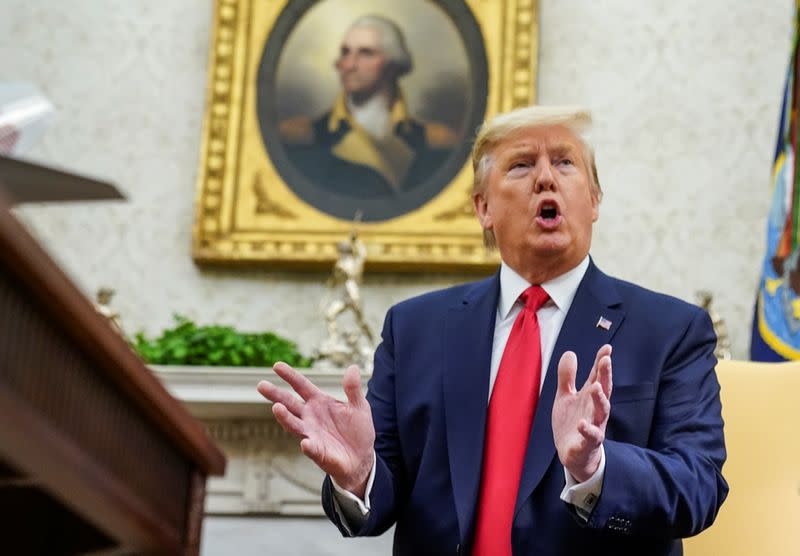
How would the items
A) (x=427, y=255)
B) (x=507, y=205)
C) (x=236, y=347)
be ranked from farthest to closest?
(x=427, y=255)
(x=236, y=347)
(x=507, y=205)

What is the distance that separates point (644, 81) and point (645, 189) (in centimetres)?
56

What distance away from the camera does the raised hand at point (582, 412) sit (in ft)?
5.04

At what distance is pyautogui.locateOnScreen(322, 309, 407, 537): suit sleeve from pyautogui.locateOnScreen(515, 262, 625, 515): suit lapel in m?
0.26

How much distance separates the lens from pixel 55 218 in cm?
542

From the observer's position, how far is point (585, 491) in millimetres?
1708

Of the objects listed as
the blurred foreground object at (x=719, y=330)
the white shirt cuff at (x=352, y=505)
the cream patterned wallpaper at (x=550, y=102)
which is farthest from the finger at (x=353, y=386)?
the cream patterned wallpaper at (x=550, y=102)

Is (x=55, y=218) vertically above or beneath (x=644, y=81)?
beneath

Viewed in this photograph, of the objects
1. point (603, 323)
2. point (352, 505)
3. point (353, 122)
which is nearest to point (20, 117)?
point (352, 505)

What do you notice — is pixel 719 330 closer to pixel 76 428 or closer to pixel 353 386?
pixel 353 386

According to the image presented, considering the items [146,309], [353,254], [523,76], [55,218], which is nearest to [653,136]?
[523,76]

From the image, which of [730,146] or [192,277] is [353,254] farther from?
[730,146]

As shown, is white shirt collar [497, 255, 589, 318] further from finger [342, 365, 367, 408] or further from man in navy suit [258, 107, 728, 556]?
finger [342, 365, 367, 408]

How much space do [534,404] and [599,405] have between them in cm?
46

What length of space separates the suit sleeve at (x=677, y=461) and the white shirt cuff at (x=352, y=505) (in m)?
0.41
